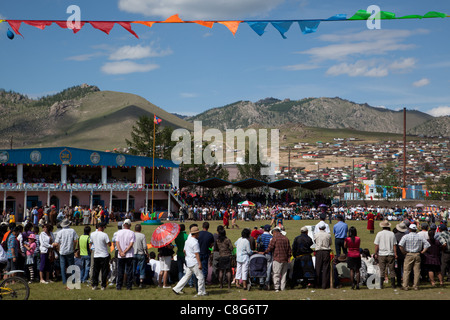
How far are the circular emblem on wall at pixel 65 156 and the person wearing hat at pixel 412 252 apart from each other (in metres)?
37.6

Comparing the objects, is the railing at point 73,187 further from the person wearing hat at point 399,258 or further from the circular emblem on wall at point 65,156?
the person wearing hat at point 399,258

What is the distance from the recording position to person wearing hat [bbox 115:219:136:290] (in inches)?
454

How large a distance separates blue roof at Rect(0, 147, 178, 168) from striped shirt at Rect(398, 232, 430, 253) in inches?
1442

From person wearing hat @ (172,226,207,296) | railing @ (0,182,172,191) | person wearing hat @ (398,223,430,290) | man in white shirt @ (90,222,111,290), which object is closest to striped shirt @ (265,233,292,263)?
person wearing hat @ (172,226,207,296)

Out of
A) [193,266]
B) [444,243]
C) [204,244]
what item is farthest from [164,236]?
[444,243]

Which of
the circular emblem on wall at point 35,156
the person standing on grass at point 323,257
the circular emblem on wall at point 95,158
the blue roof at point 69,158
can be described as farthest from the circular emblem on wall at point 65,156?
the person standing on grass at point 323,257

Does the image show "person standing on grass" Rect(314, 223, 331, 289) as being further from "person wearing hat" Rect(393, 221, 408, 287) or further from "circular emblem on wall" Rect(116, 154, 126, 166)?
"circular emblem on wall" Rect(116, 154, 126, 166)

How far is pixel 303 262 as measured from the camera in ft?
40.3

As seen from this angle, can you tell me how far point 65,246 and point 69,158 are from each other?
114 feet

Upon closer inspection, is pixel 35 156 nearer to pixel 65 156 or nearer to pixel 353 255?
pixel 65 156

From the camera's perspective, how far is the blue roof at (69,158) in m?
42.8

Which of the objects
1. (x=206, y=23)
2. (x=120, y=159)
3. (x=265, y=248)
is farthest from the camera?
(x=120, y=159)
